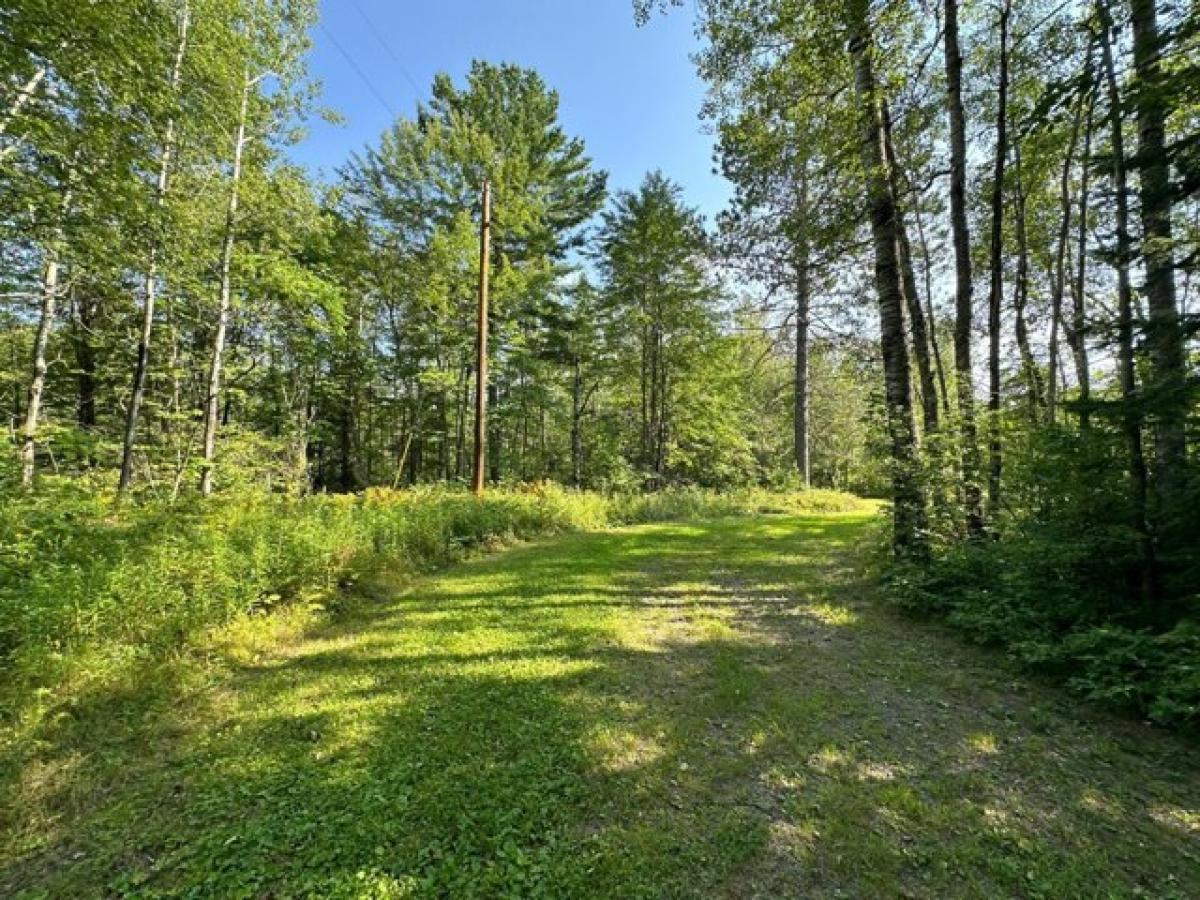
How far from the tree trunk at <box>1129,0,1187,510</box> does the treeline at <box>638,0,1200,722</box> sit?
0.02m

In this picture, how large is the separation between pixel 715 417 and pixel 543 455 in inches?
267

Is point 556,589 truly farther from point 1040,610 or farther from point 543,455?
point 543,455

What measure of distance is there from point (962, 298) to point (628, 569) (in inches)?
203

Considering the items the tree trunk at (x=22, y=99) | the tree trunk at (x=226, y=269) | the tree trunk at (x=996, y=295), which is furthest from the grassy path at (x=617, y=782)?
the tree trunk at (x=226, y=269)

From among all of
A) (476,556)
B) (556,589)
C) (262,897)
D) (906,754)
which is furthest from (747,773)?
(476,556)

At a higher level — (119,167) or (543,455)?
(119,167)

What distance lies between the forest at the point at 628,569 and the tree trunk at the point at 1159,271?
0.13 feet

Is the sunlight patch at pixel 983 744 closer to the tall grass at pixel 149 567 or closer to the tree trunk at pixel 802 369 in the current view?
the tall grass at pixel 149 567

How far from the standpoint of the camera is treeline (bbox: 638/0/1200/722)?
314 cm

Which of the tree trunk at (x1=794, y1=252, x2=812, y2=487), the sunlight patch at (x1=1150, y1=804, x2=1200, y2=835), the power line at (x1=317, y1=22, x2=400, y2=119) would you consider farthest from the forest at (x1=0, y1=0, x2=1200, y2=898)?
the tree trunk at (x1=794, y1=252, x2=812, y2=487)

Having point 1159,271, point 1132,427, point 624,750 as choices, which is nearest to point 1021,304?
point 1159,271

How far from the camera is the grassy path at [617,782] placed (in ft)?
5.97

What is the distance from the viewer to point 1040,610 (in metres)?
3.72

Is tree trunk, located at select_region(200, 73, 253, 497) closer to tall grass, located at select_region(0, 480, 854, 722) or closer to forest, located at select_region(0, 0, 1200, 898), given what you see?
forest, located at select_region(0, 0, 1200, 898)
